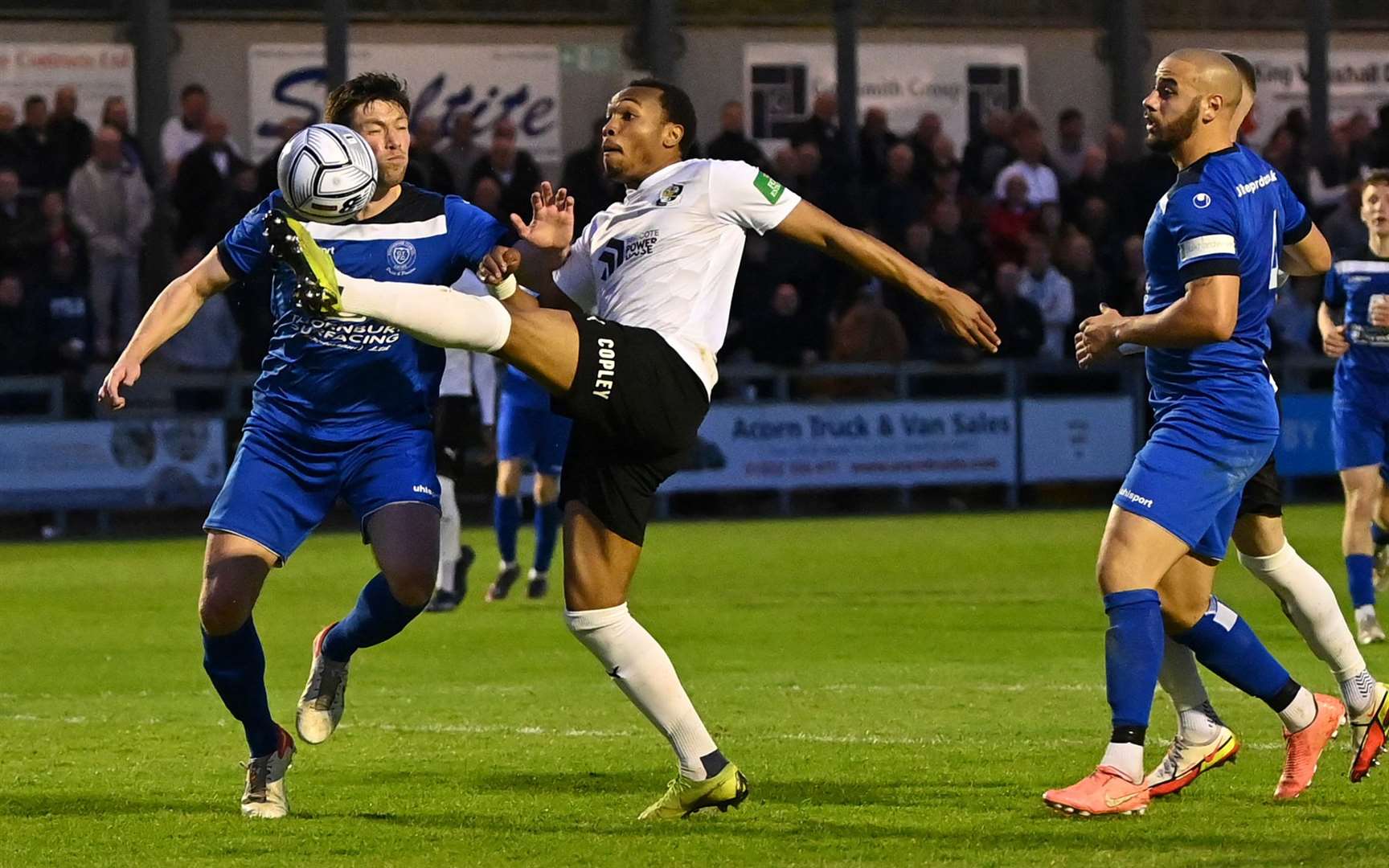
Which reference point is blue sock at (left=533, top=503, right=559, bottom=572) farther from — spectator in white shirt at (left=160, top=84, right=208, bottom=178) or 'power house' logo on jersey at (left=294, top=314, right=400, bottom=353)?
spectator in white shirt at (left=160, top=84, right=208, bottom=178)

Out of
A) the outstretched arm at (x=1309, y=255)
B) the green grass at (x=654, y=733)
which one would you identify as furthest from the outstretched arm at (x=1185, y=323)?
the green grass at (x=654, y=733)

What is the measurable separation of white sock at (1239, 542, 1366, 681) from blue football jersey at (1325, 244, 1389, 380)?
5.06m

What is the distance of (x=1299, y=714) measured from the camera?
282 inches

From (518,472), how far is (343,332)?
23.4ft

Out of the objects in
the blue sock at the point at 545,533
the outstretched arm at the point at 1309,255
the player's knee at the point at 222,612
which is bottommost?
the blue sock at the point at 545,533

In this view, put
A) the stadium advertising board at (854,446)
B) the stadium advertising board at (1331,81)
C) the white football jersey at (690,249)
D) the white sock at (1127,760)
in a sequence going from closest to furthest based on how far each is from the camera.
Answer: the white sock at (1127,760) → the white football jersey at (690,249) → the stadium advertising board at (854,446) → the stadium advertising board at (1331,81)

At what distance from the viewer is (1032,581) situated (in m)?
14.9

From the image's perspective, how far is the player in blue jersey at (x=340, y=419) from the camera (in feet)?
23.2

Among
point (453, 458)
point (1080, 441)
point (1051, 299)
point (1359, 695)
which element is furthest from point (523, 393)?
point (1051, 299)

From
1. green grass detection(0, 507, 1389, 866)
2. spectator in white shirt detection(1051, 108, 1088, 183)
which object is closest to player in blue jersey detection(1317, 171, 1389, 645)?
green grass detection(0, 507, 1389, 866)

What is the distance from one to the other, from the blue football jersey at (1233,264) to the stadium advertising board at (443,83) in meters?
18.0

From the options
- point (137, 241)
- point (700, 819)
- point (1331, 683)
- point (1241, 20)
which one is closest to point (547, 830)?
point (700, 819)

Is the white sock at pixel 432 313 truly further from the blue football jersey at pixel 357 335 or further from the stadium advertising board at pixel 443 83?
the stadium advertising board at pixel 443 83

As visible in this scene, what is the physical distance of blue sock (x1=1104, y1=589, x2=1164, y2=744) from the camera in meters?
6.66
